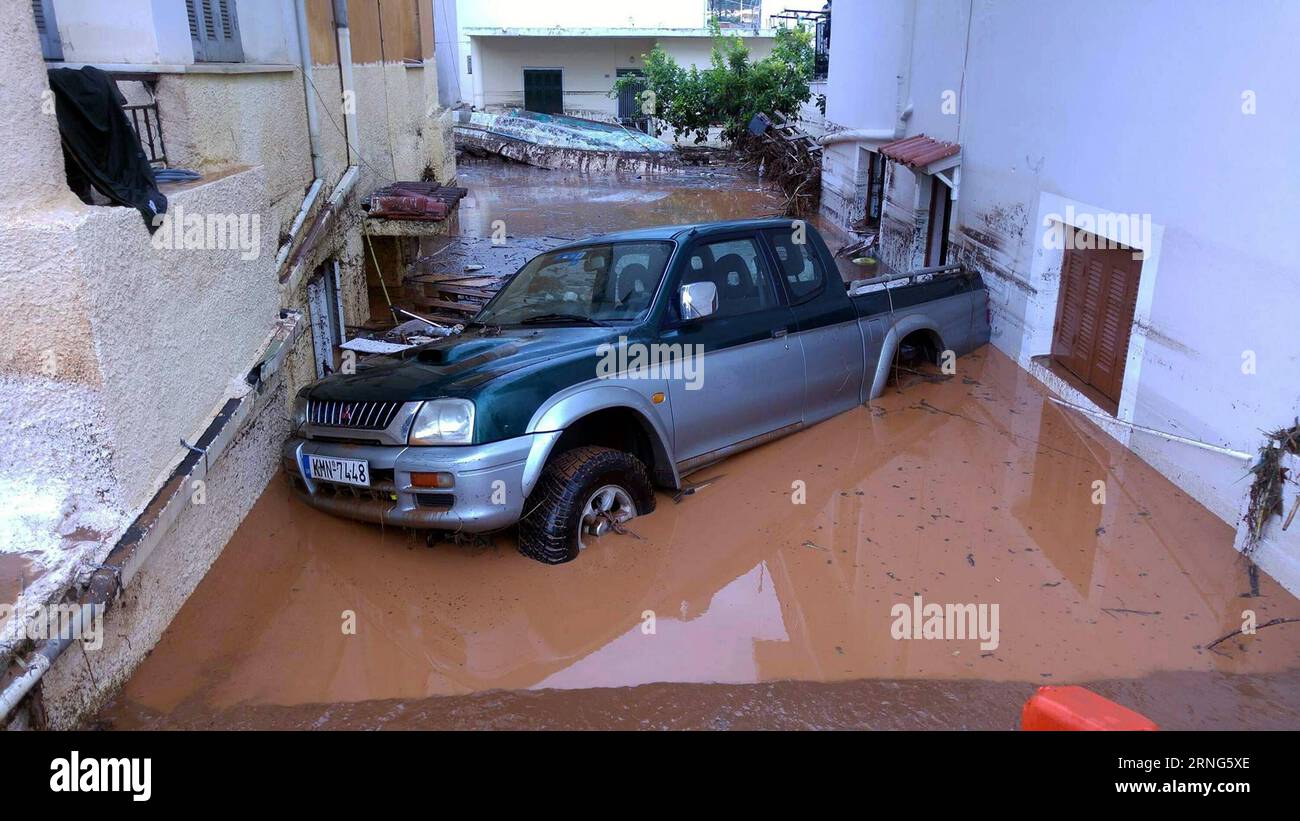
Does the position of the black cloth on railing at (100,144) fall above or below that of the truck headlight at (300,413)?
above

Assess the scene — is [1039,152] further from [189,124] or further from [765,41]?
[765,41]

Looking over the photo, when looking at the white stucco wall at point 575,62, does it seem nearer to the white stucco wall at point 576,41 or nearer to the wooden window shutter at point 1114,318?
the white stucco wall at point 576,41

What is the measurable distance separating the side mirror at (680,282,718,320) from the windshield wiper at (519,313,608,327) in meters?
0.52

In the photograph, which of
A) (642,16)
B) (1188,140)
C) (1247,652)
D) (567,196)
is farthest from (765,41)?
(1247,652)

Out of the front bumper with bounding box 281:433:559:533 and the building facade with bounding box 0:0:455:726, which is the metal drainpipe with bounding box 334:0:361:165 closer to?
the building facade with bounding box 0:0:455:726

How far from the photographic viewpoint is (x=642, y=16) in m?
30.4

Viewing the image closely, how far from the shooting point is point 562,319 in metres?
5.79

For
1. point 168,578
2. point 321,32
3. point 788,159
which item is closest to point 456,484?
point 168,578

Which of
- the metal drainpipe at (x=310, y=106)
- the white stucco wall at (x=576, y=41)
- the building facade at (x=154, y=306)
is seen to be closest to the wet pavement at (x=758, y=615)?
the building facade at (x=154, y=306)

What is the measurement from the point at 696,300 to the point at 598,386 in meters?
1.01

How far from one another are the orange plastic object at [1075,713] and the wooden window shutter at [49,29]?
20.2 ft

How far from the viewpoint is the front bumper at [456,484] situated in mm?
4570

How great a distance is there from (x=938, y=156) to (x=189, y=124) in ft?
24.9

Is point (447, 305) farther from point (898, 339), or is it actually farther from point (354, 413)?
point (354, 413)
